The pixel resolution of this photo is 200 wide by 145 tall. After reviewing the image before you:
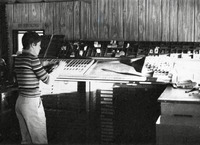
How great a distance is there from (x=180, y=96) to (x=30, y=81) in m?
1.65

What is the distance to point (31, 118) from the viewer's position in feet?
12.3

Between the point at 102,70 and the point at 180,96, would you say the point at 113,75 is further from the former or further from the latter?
the point at 180,96

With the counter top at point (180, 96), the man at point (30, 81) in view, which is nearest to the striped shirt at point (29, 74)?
the man at point (30, 81)

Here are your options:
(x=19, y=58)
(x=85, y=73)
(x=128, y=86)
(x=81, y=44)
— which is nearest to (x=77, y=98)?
(x=85, y=73)

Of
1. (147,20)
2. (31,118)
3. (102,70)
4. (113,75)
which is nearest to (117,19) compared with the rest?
(147,20)

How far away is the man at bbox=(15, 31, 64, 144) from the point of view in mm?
3670

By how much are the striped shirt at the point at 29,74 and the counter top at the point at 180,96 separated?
4.26 feet

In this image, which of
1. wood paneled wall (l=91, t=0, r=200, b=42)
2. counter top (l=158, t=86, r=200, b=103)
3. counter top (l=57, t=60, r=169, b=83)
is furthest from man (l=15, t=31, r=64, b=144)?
wood paneled wall (l=91, t=0, r=200, b=42)

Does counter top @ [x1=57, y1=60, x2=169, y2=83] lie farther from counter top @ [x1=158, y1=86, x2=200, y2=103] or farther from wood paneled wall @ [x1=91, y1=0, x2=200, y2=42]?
wood paneled wall @ [x1=91, y1=0, x2=200, y2=42]

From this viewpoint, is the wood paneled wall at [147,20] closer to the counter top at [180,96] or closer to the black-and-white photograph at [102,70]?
the black-and-white photograph at [102,70]

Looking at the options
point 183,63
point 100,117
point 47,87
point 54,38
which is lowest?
point 100,117

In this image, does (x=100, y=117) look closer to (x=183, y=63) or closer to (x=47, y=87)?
(x=47, y=87)

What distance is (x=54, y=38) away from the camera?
591 cm

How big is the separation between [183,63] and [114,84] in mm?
1060
